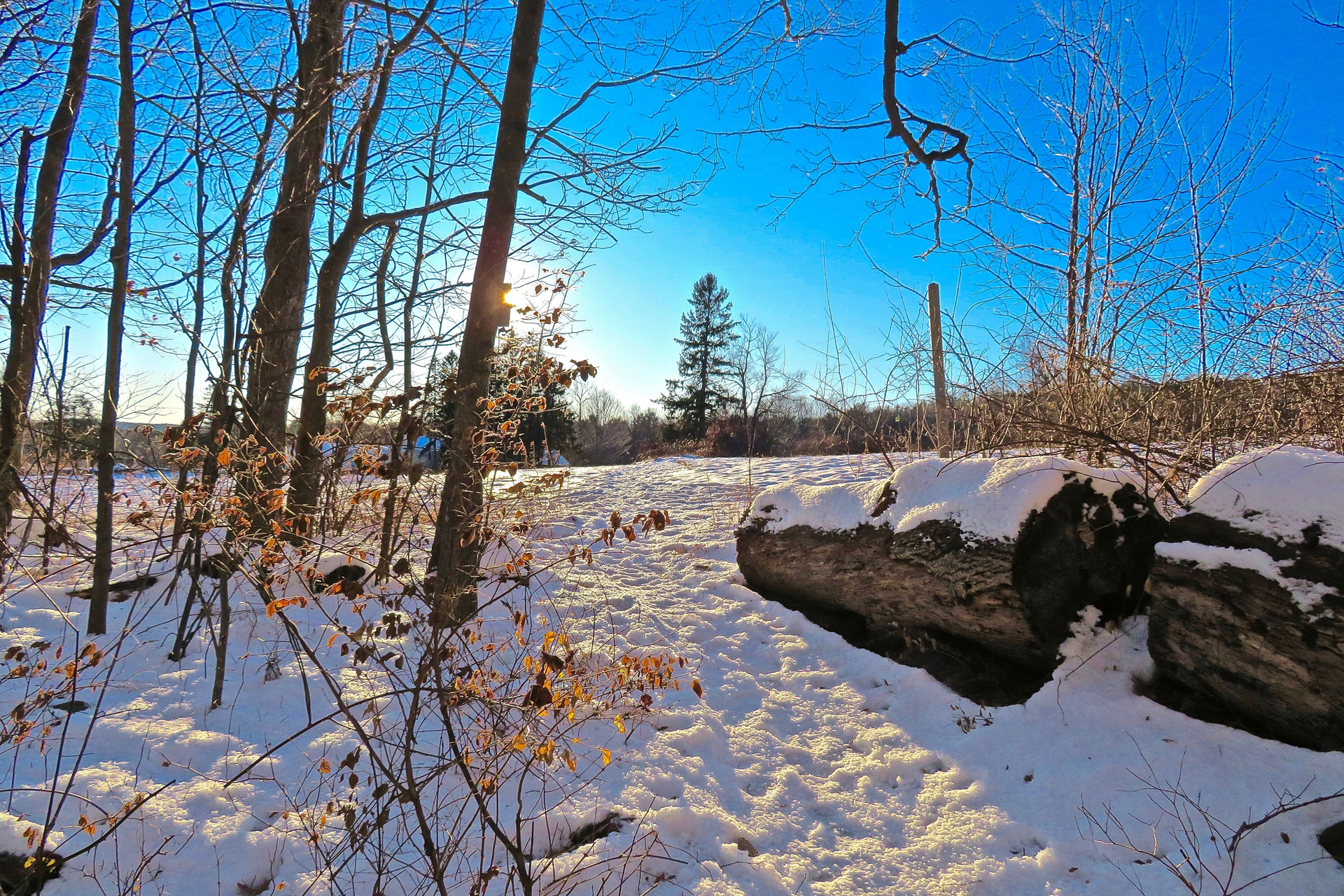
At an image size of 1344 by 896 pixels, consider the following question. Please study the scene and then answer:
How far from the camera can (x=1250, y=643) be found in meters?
2.23

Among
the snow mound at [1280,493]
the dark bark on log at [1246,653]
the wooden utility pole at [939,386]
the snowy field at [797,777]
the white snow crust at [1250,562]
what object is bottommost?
the snowy field at [797,777]

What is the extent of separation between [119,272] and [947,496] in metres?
4.69

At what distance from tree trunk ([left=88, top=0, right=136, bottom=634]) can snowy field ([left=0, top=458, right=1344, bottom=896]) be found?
0.83 meters

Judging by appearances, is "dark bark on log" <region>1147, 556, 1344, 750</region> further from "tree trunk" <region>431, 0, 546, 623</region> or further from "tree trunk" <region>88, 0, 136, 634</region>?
"tree trunk" <region>88, 0, 136, 634</region>

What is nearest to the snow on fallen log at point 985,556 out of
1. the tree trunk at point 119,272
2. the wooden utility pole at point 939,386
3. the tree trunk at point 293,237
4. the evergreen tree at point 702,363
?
the wooden utility pole at point 939,386

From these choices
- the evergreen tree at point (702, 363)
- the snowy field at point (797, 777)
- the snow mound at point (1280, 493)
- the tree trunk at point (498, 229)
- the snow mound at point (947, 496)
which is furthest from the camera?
the evergreen tree at point (702, 363)

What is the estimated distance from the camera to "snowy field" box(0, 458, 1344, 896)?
1.96 m

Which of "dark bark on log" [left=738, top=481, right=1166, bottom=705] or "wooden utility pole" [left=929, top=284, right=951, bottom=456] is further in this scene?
"wooden utility pole" [left=929, top=284, right=951, bottom=456]

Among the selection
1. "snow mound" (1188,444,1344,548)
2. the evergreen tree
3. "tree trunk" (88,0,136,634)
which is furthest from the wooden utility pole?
the evergreen tree

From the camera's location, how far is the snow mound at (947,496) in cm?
301

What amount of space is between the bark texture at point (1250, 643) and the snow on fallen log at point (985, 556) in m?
0.37

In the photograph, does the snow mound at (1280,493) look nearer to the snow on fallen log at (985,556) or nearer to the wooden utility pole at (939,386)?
the snow on fallen log at (985,556)

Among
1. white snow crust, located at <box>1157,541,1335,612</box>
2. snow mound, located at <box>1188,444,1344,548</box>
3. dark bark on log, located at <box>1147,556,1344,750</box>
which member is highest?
snow mound, located at <box>1188,444,1344,548</box>

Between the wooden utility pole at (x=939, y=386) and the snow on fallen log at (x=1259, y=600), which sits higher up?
the wooden utility pole at (x=939, y=386)
